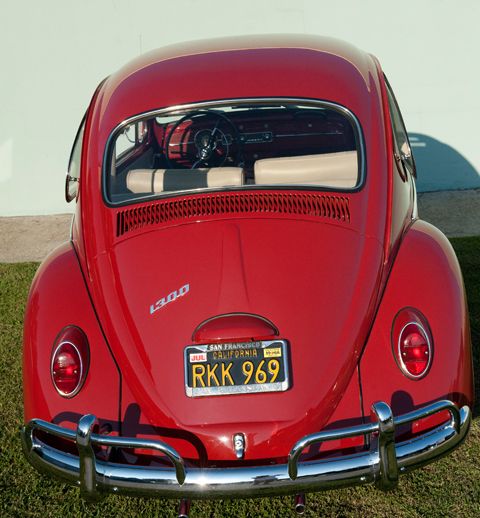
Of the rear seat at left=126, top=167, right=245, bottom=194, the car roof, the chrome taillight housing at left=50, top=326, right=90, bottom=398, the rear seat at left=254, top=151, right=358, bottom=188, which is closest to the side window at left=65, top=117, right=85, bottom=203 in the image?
the car roof

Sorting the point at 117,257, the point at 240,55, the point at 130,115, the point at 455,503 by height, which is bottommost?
the point at 455,503

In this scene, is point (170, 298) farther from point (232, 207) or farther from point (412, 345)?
point (412, 345)

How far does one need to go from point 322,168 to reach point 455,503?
71.2 inches

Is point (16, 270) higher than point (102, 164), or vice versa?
point (102, 164)

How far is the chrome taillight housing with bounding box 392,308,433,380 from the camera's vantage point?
3.24 metres

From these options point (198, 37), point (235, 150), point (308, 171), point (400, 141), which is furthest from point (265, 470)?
point (198, 37)

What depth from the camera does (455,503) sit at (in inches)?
137

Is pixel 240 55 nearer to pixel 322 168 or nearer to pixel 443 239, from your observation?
pixel 322 168

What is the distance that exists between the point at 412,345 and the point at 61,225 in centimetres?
531

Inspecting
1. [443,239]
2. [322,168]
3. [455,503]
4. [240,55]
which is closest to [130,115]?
[240,55]

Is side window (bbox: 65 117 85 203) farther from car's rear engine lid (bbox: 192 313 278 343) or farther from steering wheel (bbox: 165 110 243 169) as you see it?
car's rear engine lid (bbox: 192 313 278 343)

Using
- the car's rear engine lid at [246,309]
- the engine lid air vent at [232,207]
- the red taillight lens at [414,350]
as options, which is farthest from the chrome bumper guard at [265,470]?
the engine lid air vent at [232,207]

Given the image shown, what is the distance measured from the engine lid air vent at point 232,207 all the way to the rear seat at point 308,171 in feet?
1.00

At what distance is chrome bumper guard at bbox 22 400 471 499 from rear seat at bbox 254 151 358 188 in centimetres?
148
